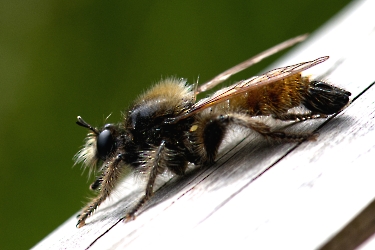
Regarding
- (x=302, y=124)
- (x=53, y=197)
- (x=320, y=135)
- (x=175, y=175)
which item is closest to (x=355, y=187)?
(x=320, y=135)

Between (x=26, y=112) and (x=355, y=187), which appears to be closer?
(x=355, y=187)

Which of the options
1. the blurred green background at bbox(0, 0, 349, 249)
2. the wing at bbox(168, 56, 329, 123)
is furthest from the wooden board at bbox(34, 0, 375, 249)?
the blurred green background at bbox(0, 0, 349, 249)

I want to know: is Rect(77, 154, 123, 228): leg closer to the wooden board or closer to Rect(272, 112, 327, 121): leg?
the wooden board

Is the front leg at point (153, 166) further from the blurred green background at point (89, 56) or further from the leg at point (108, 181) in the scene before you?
the blurred green background at point (89, 56)

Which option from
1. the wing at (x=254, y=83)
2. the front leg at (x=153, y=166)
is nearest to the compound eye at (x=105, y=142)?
the front leg at (x=153, y=166)

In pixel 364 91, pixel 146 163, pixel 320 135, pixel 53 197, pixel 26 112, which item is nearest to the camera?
pixel 320 135

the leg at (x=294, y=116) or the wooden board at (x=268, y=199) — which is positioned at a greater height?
the wooden board at (x=268, y=199)

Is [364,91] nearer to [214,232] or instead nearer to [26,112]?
[214,232]

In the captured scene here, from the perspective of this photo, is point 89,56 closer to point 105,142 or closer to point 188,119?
point 105,142
